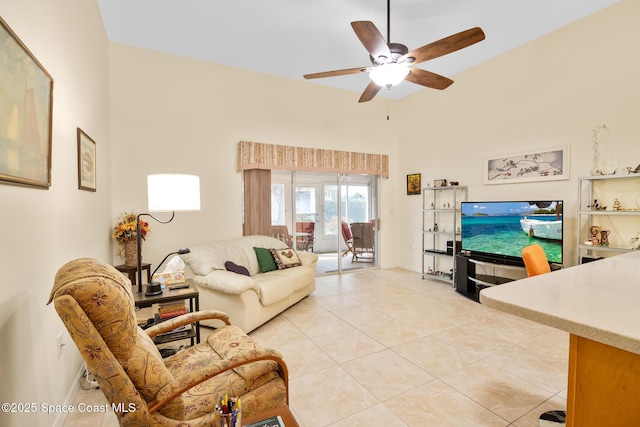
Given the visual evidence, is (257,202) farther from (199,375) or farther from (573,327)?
(573,327)

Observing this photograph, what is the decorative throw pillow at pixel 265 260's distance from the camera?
13.1 feet

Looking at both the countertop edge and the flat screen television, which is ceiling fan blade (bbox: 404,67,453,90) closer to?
the flat screen television

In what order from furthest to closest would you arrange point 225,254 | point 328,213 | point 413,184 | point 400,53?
point 413,184, point 328,213, point 225,254, point 400,53

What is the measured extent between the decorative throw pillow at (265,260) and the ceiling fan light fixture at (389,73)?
2628mm

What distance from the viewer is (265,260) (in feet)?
13.2

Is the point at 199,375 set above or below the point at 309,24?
below

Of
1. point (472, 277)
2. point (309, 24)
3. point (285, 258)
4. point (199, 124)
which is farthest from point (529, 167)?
point (199, 124)

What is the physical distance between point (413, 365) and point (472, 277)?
238cm

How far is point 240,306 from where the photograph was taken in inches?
117

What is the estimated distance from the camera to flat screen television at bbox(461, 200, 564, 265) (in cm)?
351

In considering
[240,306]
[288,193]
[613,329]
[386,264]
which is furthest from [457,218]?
[613,329]

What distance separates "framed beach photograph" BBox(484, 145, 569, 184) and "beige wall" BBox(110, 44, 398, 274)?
260 centimetres

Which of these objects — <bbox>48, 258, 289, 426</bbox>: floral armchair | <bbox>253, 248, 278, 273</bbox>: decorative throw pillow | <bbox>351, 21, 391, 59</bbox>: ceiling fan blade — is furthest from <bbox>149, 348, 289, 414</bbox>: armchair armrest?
<bbox>253, 248, 278, 273</bbox>: decorative throw pillow

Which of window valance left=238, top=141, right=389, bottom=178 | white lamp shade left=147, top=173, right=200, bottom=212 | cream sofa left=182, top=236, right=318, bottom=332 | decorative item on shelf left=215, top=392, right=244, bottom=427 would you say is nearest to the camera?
decorative item on shelf left=215, top=392, right=244, bottom=427
